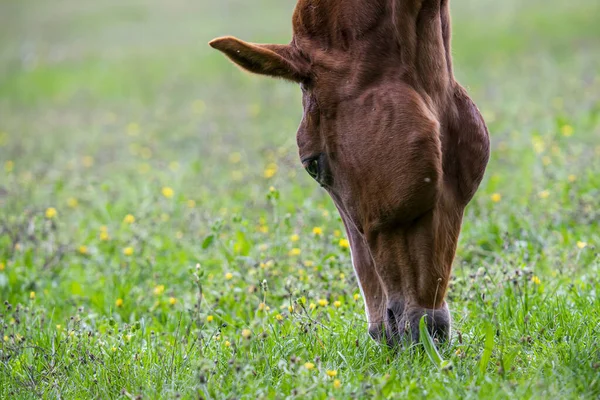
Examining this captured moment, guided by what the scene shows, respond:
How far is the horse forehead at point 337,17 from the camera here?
119 inches

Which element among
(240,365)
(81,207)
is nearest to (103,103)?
(81,207)

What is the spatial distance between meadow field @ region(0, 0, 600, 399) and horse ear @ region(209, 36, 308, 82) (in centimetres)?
101

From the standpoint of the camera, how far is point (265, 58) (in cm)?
292

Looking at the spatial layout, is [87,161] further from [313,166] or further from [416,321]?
[416,321]

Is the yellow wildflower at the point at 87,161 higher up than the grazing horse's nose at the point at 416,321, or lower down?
lower down

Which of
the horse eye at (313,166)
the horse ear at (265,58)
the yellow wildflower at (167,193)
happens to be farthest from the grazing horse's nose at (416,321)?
the yellow wildflower at (167,193)

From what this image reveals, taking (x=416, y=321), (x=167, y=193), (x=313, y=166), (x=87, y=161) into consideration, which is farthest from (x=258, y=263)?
(x=87, y=161)

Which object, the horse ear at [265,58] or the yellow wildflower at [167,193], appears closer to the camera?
the horse ear at [265,58]

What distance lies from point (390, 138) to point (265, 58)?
23.9 inches

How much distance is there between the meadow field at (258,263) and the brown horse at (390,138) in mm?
276

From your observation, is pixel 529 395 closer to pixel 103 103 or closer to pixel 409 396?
pixel 409 396

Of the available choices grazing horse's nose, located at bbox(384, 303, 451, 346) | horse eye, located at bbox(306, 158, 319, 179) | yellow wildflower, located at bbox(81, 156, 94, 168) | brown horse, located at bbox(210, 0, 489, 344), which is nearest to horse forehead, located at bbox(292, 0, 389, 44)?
brown horse, located at bbox(210, 0, 489, 344)

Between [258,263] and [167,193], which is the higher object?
[258,263]

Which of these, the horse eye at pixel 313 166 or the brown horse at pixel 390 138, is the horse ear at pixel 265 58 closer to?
the brown horse at pixel 390 138
